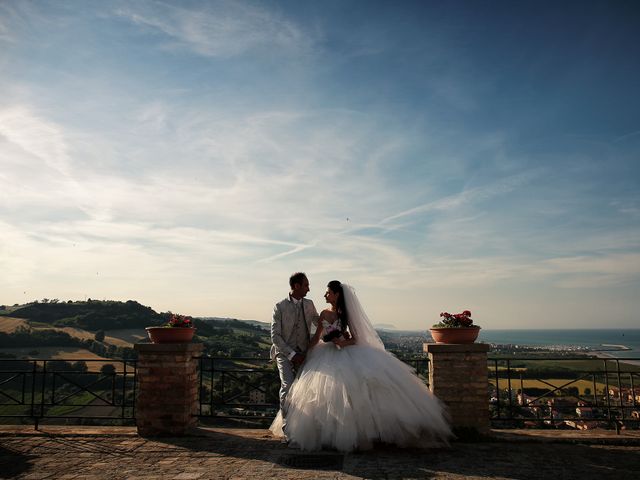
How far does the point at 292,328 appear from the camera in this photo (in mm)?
7020

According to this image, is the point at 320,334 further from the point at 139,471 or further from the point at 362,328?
the point at 139,471

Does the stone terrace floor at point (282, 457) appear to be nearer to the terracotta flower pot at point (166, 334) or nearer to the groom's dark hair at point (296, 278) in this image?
the terracotta flower pot at point (166, 334)

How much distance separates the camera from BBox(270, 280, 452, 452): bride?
19.4 ft

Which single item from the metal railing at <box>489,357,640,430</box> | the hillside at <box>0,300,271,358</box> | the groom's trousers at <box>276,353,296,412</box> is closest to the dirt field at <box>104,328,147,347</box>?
the hillside at <box>0,300,271,358</box>

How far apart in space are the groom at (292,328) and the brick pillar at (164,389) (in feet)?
5.10

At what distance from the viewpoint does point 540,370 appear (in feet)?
26.8

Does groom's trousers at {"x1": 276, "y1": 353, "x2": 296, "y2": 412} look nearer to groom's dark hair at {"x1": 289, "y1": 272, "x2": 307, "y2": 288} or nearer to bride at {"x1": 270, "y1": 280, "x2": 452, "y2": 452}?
bride at {"x1": 270, "y1": 280, "x2": 452, "y2": 452}

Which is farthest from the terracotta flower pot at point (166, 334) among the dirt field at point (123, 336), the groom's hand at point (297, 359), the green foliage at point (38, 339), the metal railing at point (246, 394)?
the green foliage at point (38, 339)

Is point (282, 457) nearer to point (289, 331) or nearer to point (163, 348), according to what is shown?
point (289, 331)

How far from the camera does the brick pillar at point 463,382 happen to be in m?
6.92

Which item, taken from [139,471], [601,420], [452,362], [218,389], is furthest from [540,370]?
[139,471]

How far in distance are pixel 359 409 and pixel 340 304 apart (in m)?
1.64

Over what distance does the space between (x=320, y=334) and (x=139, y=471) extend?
9.59 feet

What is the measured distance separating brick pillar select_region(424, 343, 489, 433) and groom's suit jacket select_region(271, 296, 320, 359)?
193 centimetres
